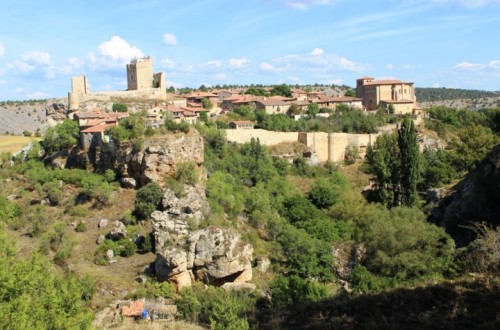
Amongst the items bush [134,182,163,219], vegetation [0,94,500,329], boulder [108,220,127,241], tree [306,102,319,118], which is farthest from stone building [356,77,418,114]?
boulder [108,220,127,241]

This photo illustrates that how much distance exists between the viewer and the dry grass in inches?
2125

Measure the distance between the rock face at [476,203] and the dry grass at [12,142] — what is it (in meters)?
39.0

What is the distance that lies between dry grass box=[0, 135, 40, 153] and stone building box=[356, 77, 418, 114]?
37200mm

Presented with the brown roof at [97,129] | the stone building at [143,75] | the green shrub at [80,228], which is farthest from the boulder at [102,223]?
the stone building at [143,75]

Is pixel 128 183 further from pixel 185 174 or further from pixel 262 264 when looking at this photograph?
pixel 262 264

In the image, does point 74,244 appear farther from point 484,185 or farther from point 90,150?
point 484,185

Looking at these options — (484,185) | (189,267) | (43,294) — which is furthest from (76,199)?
(484,185)

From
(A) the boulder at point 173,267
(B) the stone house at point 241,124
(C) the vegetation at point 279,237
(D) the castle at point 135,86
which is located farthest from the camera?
(D) the castle at point 135,86

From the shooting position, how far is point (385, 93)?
2509 inches

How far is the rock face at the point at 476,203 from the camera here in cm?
2942

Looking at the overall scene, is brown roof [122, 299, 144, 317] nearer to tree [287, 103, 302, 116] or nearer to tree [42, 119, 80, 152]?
tree [42, 119, 80, 152]

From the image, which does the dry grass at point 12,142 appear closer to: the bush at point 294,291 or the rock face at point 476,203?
the bush at point 294,291

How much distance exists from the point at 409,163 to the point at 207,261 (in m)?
16.5

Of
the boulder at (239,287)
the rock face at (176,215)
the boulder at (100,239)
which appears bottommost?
the boulder at (239,287)
